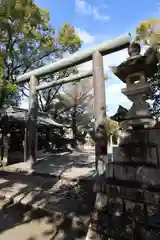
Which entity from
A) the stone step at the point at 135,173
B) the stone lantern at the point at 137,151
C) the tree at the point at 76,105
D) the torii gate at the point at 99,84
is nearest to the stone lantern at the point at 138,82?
the stone lantern at the point at 137,151

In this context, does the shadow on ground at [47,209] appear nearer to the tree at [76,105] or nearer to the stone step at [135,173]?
the stone step at [135,173]

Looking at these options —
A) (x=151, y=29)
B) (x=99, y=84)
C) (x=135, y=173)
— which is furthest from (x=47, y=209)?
(x=151, y=29)

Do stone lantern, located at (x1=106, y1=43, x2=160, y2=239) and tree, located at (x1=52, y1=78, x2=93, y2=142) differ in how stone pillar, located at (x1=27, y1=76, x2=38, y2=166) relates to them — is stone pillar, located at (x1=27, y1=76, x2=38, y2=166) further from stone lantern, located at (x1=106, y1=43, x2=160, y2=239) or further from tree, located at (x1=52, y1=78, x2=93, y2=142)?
tree, located at (x1=52, y1=78, x2=93, y2=142)

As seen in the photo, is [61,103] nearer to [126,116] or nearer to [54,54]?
[54,54]

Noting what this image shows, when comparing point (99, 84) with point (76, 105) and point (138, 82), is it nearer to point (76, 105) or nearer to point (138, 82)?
point (138, 82)

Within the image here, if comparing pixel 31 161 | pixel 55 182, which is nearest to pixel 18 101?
pixel 31 161

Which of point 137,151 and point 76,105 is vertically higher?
point 76,105

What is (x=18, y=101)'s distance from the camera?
1797 cm

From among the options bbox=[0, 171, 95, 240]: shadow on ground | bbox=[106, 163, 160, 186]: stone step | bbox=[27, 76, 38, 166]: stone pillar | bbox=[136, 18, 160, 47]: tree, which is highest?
bbox=[136, 18, 160, 47]: tree

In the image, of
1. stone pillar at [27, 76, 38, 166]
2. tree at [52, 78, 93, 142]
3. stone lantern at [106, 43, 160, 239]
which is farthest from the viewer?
tree at [52, 78, 93, 142]

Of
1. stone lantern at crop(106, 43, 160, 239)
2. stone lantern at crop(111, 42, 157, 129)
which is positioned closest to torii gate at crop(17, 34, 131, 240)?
stone lantern at crop(106, 43, 160, 239)

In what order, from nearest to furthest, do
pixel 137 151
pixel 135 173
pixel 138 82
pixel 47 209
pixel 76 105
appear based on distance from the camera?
pixel 135 173, pixel 137 151, pixel 138 82, pixel 47 209, pixel 76 105

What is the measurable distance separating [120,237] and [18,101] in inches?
685

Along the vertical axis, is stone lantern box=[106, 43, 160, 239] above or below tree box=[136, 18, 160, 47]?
below
